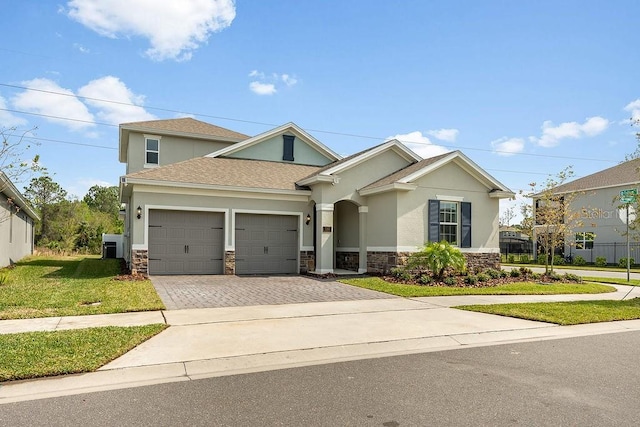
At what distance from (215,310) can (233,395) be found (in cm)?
493

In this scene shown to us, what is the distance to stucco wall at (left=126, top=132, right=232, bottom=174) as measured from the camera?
2195 cm

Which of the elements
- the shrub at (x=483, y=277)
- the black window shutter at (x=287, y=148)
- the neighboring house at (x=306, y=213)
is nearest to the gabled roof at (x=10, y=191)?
the neighboring house at (x=306, y=213)

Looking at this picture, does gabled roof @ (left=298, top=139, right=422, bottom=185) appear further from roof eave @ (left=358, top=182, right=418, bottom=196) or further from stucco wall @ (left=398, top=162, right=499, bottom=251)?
stucco wall @ (left=398, top=162, right=499, bottom=251)

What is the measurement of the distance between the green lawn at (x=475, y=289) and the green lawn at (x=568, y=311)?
2048mm

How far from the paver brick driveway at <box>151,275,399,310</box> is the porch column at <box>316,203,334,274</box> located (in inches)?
50.8

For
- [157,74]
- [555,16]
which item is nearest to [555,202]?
[555,16]

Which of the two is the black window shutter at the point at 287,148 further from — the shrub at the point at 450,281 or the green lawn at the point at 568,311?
the green lawn at the point at 568,311

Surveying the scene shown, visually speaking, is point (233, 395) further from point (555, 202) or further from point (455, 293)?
point (555, 202)

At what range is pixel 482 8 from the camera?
44.4ft

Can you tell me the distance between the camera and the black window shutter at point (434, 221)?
16828 mm

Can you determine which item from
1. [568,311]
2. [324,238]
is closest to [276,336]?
[568,311]

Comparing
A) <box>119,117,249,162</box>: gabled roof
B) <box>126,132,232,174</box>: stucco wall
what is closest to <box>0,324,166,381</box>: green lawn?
<box>126,132,232,174</box>: stucco wall

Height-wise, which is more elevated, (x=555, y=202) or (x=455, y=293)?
(x=555, y=202)

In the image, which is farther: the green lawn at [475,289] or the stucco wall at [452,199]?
the stucco wall at [452,199]
